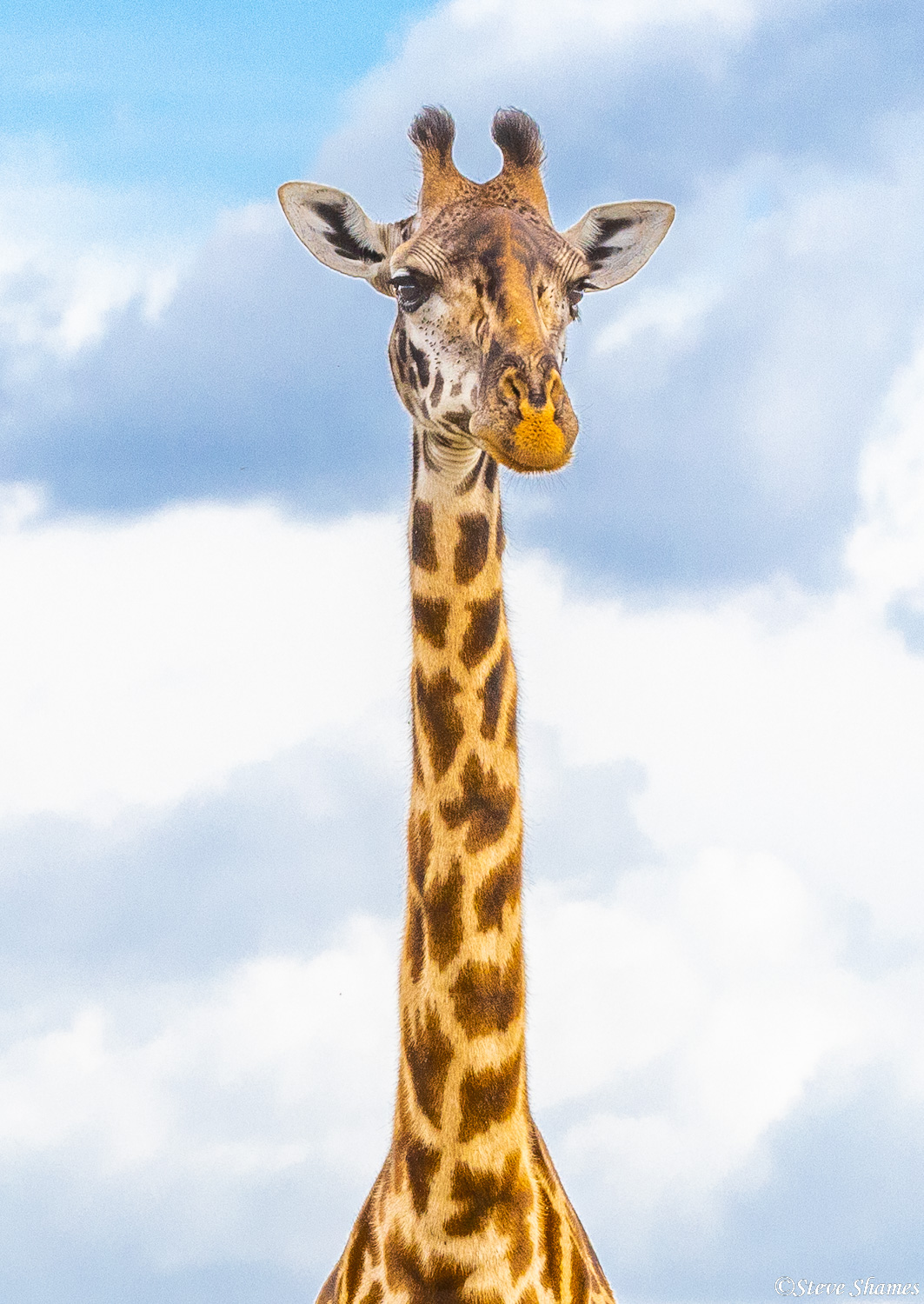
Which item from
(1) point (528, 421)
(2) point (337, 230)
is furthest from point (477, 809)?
(2) point (337, 230)

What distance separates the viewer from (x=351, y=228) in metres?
10.4

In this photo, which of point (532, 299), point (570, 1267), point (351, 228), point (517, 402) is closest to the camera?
point (517, 402)

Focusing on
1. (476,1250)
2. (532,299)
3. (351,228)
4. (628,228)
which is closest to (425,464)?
(532,299)

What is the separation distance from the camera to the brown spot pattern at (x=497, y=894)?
8.51 m

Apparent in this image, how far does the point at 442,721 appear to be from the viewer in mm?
8664

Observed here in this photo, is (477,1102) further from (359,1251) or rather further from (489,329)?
(489,329)

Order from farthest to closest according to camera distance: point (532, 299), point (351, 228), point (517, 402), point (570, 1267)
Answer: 1. point (351, 228)
2. point (570, 1267)
3. point (532, 299)
4. point (517, 402)

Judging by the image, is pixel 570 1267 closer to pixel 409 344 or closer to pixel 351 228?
pixel 409 344

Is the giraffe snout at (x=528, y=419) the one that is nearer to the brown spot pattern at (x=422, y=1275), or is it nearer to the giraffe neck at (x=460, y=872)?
the giraffe neck at (x=460, y=872)

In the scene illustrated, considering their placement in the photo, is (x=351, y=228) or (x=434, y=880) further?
(x=351, y=228)

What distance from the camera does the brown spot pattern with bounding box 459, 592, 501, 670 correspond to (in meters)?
8.69

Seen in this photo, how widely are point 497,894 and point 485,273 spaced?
3333 mm

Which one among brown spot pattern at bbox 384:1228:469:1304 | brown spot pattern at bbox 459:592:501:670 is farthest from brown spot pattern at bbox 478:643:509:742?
brown spot pattern at bbox 384:1228:469:1304

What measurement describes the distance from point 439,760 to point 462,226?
301cm
